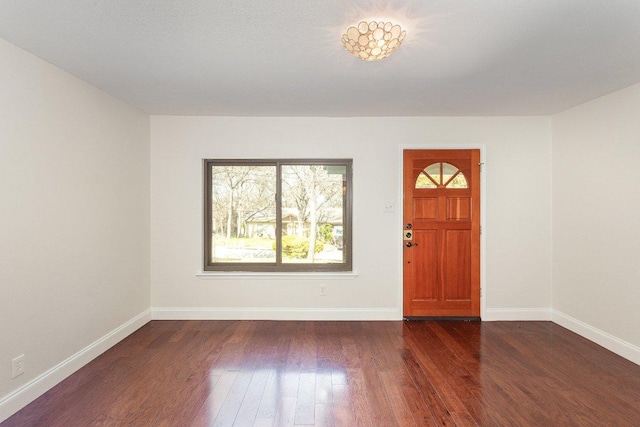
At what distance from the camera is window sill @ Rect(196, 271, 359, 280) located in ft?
13.5

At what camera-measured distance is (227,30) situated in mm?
2102

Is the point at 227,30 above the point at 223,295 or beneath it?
above

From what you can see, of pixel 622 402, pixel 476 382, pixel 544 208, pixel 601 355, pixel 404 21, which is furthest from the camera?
pixel 544 208

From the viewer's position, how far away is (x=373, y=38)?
6.72 ft

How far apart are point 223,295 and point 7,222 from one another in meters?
2.27

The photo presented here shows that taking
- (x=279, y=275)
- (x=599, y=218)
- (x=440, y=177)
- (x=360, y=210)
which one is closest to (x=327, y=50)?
(x=360, y=210)

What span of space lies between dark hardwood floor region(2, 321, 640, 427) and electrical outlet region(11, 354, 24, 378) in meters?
0.25

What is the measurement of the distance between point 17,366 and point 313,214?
2929 millimetres

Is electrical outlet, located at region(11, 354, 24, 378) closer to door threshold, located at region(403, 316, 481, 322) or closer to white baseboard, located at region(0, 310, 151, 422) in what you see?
white baseboard, located at region(0, 310, 151, 422)

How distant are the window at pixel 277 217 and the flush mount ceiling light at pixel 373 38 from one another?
6.86 feet

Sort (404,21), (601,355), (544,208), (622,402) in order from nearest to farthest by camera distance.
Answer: (404,21) → (622,402) → (601,355) → (544,208)

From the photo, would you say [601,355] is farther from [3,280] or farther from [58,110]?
[58,110]

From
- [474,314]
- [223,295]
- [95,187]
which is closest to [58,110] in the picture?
[95,187]

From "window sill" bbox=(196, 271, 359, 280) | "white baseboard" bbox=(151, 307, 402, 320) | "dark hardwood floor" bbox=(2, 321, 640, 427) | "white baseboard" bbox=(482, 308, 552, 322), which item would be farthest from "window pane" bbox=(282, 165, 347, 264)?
"white baseboard" bbox=(482, 308, 552, 322)
